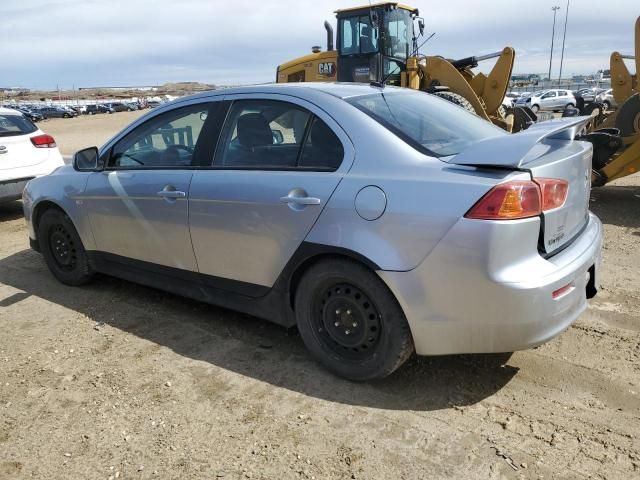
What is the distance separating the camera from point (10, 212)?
8.36 metres

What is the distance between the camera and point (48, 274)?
524 cm

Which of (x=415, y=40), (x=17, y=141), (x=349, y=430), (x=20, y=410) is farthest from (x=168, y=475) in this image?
(x=415, y=40)

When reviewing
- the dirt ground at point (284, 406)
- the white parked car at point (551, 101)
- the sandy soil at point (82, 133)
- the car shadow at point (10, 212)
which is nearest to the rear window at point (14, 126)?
the car shadow at point (10, 212)

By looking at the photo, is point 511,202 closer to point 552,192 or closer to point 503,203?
point 503,203

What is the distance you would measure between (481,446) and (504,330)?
543 mm

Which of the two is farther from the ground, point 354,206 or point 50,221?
point 354,206

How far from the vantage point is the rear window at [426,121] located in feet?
9.89

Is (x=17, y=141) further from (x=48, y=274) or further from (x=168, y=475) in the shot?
(x=168, y=475)

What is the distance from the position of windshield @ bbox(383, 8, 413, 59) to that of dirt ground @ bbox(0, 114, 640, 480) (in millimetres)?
8274

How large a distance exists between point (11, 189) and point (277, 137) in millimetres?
5507

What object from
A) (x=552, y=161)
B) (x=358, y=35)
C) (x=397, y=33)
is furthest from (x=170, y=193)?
(x=397, y=33)

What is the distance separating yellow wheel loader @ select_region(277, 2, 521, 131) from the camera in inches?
428

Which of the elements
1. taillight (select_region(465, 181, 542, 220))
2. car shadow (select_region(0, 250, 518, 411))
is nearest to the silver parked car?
taillight (select_region(465, 181, 542, 220))

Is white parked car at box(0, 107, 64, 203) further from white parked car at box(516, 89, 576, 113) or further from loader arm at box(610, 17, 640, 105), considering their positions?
white parked car at box(516, 89, 576, 113)
